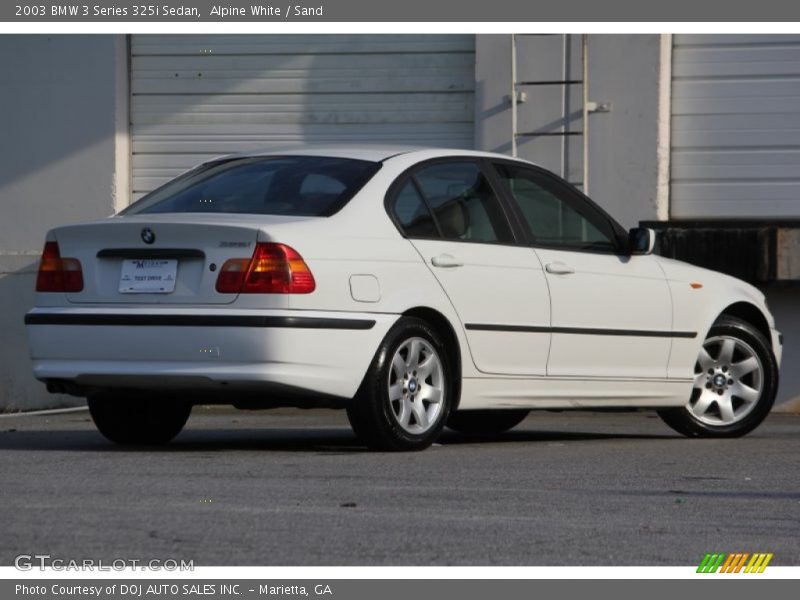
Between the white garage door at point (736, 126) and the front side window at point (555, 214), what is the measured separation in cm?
523

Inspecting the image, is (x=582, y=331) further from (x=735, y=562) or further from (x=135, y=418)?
(x=735, y=562)

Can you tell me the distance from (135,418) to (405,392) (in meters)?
1.55

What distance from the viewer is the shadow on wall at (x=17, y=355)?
1529 cm

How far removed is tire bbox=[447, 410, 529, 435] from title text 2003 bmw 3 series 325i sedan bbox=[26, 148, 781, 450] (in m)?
0.98

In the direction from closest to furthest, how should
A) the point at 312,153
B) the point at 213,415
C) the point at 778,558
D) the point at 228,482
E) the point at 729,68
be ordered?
the point at 778,558 → the point at 228,482 → the point at 312,153 → the point at 213,415 → the point at 729,68

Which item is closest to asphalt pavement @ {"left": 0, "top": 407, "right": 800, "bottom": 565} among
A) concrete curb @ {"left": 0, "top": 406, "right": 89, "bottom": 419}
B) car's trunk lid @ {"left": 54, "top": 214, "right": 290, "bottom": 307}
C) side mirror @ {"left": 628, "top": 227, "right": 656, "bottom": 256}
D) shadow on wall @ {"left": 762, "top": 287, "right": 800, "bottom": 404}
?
car's trunk lid @ {"left": 54, "top": 214, "right": 290, "bottom": 307}

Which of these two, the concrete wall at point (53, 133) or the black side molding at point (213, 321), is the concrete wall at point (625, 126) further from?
the black side molding at point (213, 321)

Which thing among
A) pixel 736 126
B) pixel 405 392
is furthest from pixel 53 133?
pixel 405 392

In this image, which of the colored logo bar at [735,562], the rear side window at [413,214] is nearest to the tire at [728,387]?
the rear side window at [413,214]

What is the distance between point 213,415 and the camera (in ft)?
45.2

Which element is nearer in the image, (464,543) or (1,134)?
(464,543)
